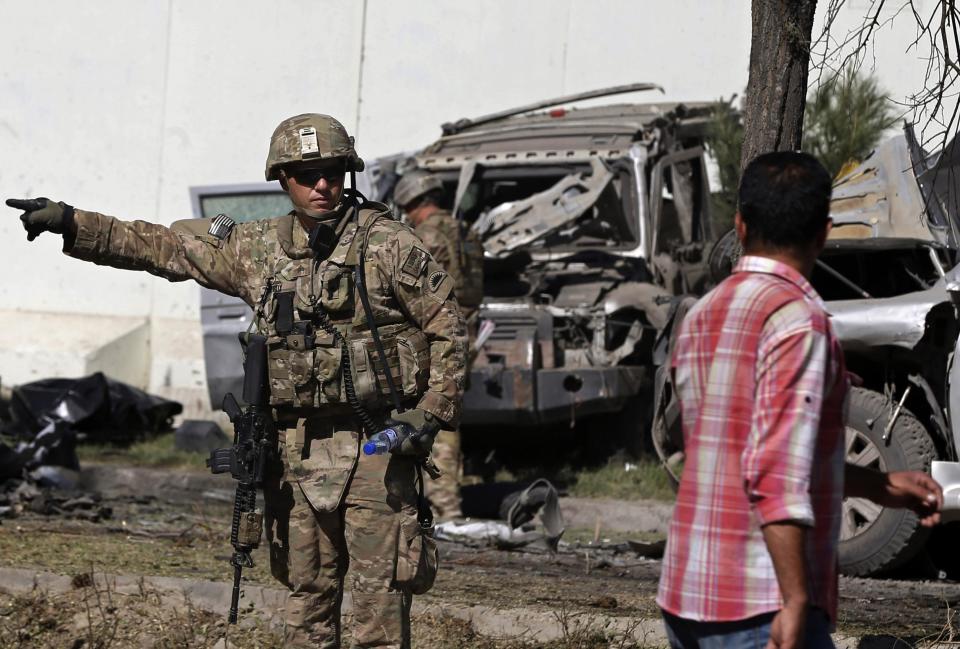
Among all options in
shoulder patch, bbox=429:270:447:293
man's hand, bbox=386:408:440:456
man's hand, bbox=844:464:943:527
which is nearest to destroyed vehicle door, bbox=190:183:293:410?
shoulder patch, bbox=429:270:447:293

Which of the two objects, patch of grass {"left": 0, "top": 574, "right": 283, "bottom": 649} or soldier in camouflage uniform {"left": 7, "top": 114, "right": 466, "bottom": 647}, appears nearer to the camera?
soldier in camouflage uniform {"left": 7, "top": 114, "right": 466, "bottom": 647}

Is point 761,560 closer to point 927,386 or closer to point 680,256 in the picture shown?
point 927,386

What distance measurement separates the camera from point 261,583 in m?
5.52

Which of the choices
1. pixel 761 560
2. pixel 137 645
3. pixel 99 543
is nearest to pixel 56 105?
pixel 99 543

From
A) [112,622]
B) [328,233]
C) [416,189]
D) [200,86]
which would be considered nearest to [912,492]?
[328,233]

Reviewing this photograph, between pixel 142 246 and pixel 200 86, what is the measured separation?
8345 mm

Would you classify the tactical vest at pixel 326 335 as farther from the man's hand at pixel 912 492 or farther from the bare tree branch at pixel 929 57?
the man's hand at pixel 912 492

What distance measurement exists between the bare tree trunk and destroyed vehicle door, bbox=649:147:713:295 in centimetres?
428

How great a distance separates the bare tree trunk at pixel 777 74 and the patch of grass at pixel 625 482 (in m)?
4.00

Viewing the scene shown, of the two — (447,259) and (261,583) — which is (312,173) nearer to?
(261,583)

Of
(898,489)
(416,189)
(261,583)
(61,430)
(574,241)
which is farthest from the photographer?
(574,241)

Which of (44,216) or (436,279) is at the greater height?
(44,216)

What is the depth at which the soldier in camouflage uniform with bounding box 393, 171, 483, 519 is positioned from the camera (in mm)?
7656

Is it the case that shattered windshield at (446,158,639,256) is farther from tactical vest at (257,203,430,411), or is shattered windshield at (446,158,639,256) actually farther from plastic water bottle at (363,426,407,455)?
plastic water bottle at (363,426,407,455)
